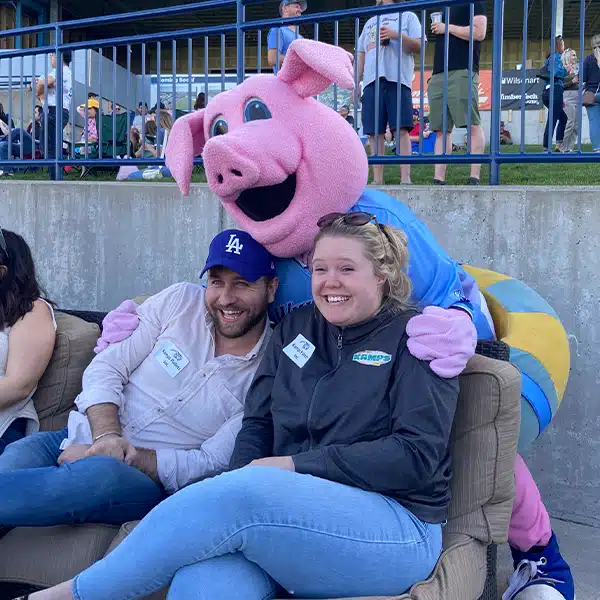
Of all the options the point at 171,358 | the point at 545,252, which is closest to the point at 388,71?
the point at 545,252

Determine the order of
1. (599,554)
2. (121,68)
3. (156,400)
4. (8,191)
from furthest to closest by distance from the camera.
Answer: (121,68), (8,191), (599,554), (156,400)

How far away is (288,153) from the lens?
2.91 metres

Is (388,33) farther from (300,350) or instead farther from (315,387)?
(315,387)

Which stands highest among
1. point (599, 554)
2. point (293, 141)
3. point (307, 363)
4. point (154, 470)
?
point (293, 141)

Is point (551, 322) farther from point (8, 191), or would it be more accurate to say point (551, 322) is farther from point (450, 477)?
point (8, 191)

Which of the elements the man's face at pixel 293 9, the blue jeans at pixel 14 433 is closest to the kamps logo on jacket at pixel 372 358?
the blue jeans at pixel 14 433

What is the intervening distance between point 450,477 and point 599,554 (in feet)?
5.03

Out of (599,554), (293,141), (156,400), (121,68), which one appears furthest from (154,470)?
(121,68)

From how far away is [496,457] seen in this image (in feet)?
8.71

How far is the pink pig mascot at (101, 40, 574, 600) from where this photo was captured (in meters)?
2.88

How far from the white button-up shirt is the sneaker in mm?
1211

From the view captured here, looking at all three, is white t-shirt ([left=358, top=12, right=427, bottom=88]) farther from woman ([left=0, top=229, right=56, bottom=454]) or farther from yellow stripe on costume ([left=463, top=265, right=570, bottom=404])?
woman ([left=0, top=229, right=56, bottom=454])

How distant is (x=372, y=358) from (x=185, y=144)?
3.91ft

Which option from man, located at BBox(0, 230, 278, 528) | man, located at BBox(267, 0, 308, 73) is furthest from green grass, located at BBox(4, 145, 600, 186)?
man, located at BBox(0, 230, 278, 528)
